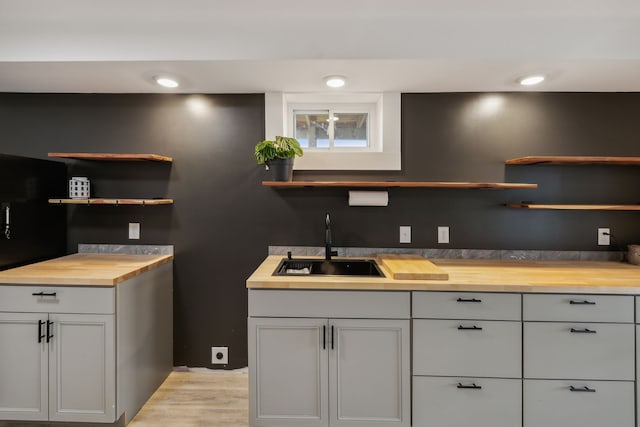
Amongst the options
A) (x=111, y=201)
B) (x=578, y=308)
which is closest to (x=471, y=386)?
(x=578, y=308)

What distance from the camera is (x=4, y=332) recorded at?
167cm

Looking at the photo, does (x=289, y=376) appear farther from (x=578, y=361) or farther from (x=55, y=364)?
(x=578, y=361)

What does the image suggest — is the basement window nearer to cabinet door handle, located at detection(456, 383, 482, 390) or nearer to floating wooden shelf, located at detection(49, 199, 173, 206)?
floating wooden shelf, located at detection(49, 199, 173, 206)

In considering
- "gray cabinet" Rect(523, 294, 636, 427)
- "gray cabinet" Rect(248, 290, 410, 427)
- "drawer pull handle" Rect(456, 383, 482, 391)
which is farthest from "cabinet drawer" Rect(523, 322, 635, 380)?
"gray cabinet" Rect(248, 290, 410, 427)

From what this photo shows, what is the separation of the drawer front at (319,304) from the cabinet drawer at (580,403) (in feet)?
2.68

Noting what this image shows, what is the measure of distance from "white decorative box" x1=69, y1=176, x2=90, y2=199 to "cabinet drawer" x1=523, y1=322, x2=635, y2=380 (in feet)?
9.10

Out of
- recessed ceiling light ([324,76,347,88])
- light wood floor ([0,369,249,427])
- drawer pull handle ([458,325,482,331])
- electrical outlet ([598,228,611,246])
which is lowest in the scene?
light wood floor ([0,369,249,427])

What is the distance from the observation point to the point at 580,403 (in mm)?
1580

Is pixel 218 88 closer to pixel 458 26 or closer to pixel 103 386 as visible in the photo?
pixel 458 26

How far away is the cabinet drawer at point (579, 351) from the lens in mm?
1566

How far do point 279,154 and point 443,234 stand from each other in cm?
127

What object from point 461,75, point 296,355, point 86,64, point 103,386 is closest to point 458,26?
point 461,75

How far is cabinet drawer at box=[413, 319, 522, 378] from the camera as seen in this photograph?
Result: 5.22ft

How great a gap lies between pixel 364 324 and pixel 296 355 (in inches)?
15.2
